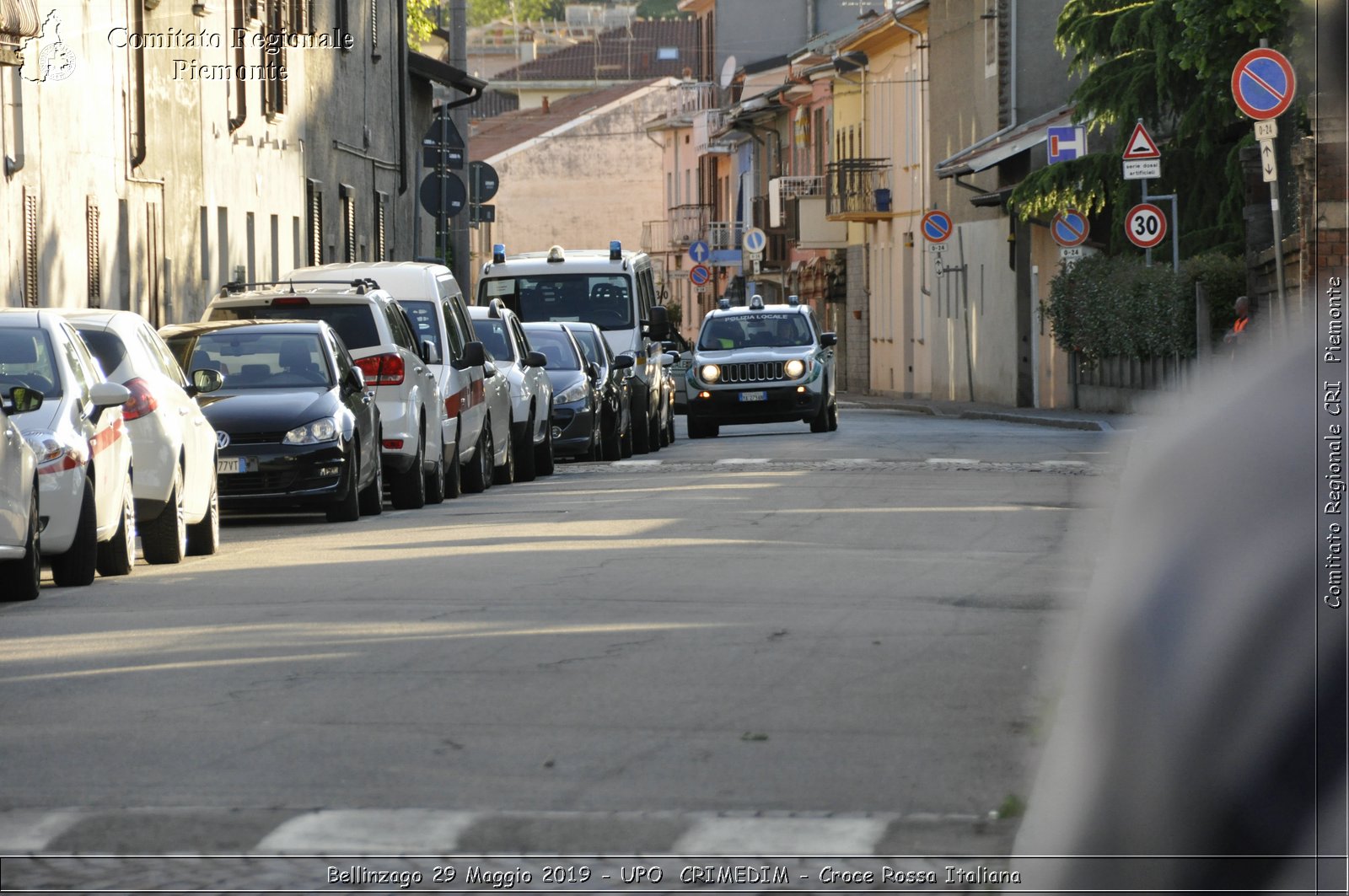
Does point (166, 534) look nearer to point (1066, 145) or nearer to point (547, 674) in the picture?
point (547, 674)

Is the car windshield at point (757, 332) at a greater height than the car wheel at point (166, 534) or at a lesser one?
greater

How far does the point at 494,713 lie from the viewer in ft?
24.4

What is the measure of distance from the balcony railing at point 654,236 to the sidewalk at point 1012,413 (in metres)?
43.9

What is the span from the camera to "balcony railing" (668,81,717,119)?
297 feet

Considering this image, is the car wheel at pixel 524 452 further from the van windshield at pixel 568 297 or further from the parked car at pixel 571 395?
the van windshield at pixel 568 297

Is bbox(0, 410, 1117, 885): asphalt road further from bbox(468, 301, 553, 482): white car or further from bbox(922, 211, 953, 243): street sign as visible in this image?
bbox(922, 211, 953, 243): street sign

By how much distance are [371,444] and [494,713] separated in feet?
35.4

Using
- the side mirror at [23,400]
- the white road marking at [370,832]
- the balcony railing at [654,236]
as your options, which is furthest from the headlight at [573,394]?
the balcony railing at [654,236]

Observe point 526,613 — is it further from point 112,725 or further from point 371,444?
point 371,444

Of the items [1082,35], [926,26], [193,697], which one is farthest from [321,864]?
[926,26]

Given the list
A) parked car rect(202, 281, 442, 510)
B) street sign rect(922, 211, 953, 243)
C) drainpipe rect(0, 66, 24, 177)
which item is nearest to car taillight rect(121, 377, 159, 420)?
parked car rect(202, 281, 442, 510)

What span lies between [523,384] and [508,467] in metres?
1.43

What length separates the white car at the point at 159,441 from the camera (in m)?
13.8

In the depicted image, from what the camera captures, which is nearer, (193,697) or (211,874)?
(211,874)
